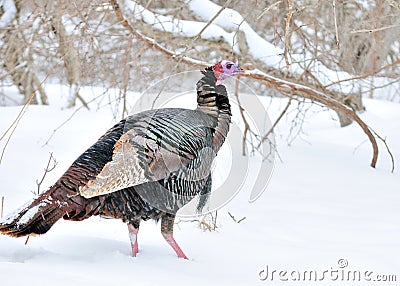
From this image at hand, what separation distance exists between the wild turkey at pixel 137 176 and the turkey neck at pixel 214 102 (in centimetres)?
3

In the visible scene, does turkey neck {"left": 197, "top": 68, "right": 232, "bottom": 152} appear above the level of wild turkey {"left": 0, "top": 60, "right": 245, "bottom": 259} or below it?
above

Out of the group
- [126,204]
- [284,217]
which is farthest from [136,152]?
[284,217]

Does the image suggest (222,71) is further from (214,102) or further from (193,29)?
(193,29)

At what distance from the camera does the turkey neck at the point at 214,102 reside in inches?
125

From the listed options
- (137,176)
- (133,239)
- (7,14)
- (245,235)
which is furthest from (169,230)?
(7,14)

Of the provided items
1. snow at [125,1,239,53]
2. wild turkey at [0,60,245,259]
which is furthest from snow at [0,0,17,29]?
wild turkey at [0,60,245,259]

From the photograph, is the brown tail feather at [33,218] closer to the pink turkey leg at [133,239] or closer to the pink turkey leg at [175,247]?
the pink turkey leg at [133,239]

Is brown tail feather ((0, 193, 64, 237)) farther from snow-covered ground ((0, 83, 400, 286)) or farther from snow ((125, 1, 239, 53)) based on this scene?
snow ((125, 1, 239, 53))

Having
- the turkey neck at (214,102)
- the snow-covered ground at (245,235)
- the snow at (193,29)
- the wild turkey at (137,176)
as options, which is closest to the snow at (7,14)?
the snow-covered ground at (245,235)

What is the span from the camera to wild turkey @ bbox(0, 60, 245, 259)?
266 cm

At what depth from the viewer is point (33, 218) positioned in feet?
8.57

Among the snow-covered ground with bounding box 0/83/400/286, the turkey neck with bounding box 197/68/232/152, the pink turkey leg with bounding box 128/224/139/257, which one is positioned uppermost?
the turkey neck with bounding box 197/68/232/152

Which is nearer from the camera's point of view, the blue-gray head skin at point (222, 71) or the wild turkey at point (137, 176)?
the wild turkey at point (137, 176)

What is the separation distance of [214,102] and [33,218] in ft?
3.70
